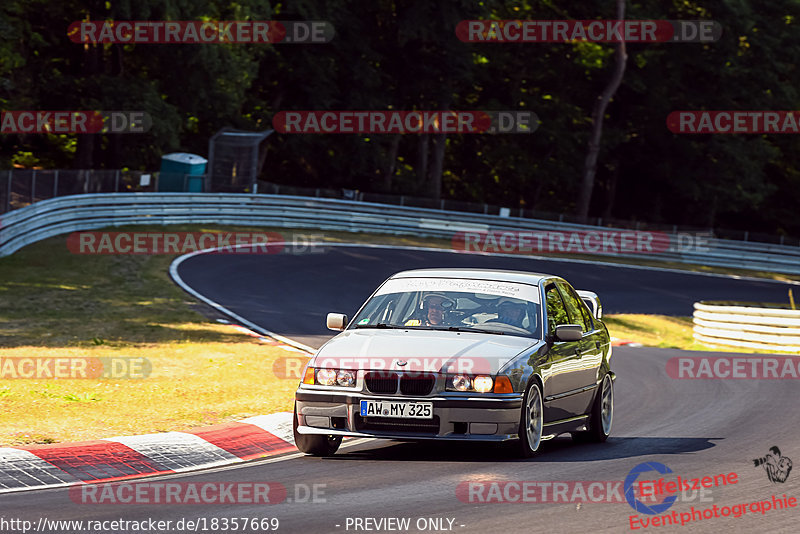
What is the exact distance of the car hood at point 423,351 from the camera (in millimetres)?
9086

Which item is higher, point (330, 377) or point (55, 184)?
point (55, 184)

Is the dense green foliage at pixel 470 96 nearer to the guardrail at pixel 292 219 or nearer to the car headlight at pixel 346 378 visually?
the guardrail at pixel 292 219

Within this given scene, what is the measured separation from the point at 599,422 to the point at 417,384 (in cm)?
269

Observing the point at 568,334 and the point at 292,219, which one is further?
the point at 292,219

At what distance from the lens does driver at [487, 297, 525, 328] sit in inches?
Answer: 402

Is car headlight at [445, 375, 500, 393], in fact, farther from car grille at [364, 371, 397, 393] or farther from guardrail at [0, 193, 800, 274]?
guardrail at [0, 193, 800, 274]

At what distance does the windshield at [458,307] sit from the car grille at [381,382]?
1037 mm

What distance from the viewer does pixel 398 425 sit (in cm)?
905

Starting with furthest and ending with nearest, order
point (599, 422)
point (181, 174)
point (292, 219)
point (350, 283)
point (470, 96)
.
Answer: point (470, 96)
point (292, 219)
point (181, 174)
point (350, 283)
point (599, 422)

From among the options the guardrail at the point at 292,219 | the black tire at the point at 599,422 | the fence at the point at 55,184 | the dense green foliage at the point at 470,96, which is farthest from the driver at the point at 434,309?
the dense green foliage at the point at 470,96

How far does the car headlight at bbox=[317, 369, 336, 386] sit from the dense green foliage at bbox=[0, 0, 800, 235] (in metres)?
35.1

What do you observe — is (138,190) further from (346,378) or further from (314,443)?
(346,378)

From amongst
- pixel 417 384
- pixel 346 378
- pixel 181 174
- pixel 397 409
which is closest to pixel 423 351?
pixel 417 384

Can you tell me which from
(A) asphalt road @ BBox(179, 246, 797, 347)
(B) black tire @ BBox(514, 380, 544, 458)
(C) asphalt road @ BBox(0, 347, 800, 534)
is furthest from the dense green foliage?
(B) black tire @ BBox(514, 380, 544, 458)
